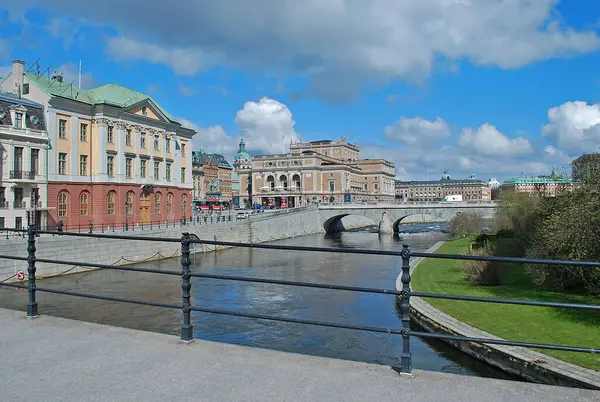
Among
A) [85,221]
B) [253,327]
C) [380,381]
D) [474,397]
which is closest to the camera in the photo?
[474,397]

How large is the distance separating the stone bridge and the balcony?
2095 inches

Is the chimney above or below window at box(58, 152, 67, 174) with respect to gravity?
above

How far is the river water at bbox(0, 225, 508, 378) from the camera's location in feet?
48.0

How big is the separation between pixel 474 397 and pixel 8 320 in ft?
19.8

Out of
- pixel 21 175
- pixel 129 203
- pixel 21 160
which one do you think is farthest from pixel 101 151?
pixel 21 175

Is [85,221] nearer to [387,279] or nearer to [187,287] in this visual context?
[387,279]

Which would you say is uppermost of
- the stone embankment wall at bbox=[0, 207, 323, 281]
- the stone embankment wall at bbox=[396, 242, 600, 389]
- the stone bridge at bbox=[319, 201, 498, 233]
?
the stone bridge at bbox=[319, 201, 498, 233]

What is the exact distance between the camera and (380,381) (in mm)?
4707

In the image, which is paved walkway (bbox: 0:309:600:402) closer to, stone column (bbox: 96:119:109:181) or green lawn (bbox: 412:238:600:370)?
green lawn (bbox: 412:238:600:370)

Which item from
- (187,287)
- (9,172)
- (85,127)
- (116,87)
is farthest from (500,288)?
(116,87)

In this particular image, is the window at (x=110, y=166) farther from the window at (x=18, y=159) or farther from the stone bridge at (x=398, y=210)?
the stone bridge at (x=398, y=210)

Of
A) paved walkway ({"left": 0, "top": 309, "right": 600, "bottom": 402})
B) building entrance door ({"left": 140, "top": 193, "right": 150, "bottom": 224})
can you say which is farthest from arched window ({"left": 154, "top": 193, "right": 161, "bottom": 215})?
paved walkway ({"left": 0, "top": 309, "right": 600, "bottom": 402})

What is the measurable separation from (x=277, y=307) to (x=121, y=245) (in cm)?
2067

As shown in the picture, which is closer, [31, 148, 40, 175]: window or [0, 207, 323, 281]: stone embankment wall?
[0, 207, 323, 281]: stone embankment wall
